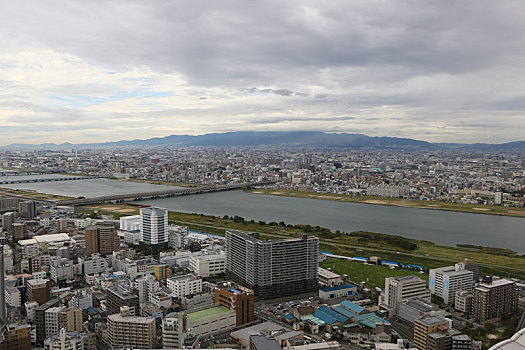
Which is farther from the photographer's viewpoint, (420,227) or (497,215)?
(497,215)

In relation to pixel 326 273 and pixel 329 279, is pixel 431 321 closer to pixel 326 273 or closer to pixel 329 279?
pixel 329 279

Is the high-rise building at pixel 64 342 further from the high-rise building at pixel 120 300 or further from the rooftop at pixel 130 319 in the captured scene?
the high-rise building at pixel 120 300

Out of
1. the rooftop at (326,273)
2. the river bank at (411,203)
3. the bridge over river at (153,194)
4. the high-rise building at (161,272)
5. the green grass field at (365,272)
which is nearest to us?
the rooftop at (326,273)

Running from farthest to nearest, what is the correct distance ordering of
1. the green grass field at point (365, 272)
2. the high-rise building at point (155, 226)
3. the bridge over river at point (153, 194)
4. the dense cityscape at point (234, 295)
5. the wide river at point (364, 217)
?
the bridge over river at point (153, 194) → the wide river at point (364, 217) → the high-rise building at point (155, 226) → the green grass field at point (365, 272) → the dense cityscape at point (234, 295)

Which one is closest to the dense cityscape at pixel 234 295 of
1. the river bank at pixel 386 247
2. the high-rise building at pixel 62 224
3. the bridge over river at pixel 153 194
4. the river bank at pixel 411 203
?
the river bank at pixel 386 247

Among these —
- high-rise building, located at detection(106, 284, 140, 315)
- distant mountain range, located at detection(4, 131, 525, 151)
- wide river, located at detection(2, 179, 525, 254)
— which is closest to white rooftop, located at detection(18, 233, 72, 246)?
high-rise building, located at detection(106, 284, 140, 315)

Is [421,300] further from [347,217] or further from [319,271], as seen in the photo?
[347,217]

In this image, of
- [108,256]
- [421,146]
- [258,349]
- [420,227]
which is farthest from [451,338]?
[421,146]
